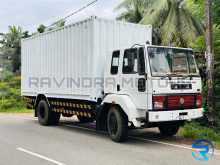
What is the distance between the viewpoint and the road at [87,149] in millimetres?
7703

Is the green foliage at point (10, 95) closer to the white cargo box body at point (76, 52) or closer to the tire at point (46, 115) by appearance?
the white cargo box body at point (76, 52)

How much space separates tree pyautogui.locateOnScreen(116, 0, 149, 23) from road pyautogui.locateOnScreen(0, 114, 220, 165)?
17.8 meters

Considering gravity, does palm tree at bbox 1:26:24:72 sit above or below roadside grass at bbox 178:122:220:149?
above

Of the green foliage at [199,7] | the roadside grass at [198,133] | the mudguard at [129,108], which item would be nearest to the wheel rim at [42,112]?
the mudguard at [129,108]

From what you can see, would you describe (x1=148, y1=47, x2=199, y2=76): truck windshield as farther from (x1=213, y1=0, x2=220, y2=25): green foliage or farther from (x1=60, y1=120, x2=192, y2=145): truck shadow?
(x1=213, y1=0, x2=220, y2=25): green foliage

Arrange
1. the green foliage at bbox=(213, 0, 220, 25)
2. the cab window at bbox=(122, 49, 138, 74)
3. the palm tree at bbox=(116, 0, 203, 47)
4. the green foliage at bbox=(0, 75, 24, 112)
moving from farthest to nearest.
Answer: the palm tree at bbox=(116, 0, 203, 47) < the green foliage at bbox=(0, 75, 24, 112) < the green foliage at bbox=(213, 0, 220, 25) < the cab window at bbox=(122, 49, 138, 74)

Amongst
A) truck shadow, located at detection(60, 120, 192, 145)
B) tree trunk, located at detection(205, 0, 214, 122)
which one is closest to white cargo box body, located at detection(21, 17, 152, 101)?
truck shadow, located at detection(60, 120, 192, 145)

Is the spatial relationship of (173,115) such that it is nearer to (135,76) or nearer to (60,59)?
(135,76)

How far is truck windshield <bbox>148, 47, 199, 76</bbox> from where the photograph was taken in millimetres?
9445

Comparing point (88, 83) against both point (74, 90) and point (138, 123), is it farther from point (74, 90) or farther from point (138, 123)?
point (138, 123)

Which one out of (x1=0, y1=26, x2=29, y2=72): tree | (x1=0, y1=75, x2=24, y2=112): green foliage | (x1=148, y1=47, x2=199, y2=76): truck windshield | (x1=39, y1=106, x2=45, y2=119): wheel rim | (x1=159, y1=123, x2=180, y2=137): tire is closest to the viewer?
(x1=148, y1=47, x2=199, y2=76): truck windshield

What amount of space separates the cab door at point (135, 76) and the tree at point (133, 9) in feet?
61.9

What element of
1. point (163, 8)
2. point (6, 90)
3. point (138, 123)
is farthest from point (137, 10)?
point (138, 123)

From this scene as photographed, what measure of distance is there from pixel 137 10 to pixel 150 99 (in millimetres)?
20474
